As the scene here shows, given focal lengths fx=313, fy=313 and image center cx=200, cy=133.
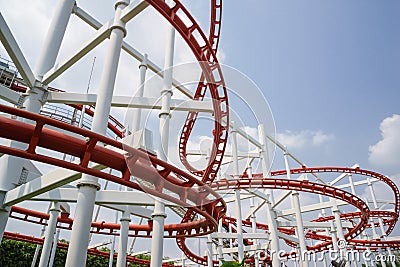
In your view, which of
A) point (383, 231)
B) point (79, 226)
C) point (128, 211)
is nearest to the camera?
point (79, 226)

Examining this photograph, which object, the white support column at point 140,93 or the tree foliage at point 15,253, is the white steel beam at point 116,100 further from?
the tree foliage at point 15,253

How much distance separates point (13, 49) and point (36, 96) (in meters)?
1.25

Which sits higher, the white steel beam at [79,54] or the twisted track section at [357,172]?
the twisted track section at [357,172]

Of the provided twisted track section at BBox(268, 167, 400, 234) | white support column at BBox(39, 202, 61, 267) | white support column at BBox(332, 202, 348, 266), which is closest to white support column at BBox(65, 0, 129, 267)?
white support column at BBox(39, 202, 61, 267)

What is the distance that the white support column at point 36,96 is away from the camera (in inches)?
213

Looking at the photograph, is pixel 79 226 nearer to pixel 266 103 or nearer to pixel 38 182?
pixel 38 182

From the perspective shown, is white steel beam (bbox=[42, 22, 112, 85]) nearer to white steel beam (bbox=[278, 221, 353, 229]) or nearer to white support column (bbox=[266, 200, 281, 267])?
white support column (bbox=[266, 200, 281, 267])

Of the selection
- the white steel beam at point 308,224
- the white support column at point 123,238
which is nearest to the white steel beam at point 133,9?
the white support column at point 123,238

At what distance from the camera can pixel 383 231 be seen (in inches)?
660

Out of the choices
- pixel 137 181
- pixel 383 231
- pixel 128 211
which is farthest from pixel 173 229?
pixel 383 231

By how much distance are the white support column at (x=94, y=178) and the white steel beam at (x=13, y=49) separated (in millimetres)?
1552

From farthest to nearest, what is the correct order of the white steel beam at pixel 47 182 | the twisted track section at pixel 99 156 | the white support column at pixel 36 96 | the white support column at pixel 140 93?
the white support column at pixel 140 93 → the white support column at pixel 36 96 → the white steel beam at pixel 47 182 → the twisted track section at pixel 99 156

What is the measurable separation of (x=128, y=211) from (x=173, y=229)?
5.20ft

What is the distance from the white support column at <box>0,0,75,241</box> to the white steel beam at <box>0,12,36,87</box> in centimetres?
39
